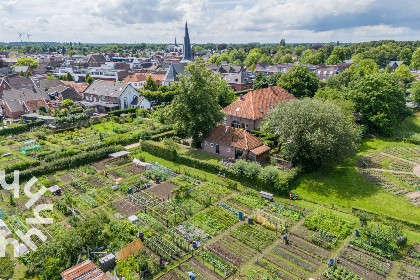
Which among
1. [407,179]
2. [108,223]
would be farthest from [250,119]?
[108,223]

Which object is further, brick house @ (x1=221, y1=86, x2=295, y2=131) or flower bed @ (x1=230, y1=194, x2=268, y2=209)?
brick house @ (x1=221, y1=86, x2=295, y2=131)

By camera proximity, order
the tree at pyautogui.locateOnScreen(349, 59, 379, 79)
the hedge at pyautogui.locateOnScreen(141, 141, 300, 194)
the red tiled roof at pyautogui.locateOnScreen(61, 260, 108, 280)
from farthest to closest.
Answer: the tree at pyautogui.locateOnScreen(349, 59, 379, 79) → the hedge at pyautogui.locateOnScreen(141, 141, 300, 194) → the red tiled roof at pyautogui.locateOnScreen(61, 260, 108, 280)

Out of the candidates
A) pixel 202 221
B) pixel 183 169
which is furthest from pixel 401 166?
pixel 183 169

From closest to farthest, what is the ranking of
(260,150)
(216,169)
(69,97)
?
(216,169) < (260,150) < (69,97)

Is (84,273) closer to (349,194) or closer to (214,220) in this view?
(214,220)

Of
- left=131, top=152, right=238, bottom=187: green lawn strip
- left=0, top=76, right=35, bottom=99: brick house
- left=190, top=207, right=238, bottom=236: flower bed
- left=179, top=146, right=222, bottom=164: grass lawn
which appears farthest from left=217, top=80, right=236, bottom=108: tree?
left=0, top=76, right=35, bottom=99: brick house

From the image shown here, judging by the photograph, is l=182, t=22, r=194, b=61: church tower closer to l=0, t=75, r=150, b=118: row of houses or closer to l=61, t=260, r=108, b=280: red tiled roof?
l=0, t=75, r=150, b=118: row of houses
